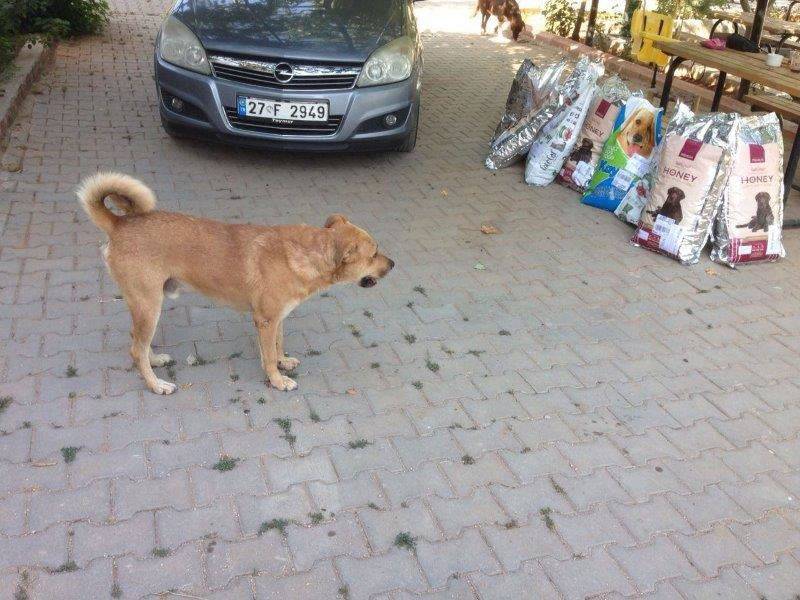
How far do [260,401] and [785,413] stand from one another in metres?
2.89

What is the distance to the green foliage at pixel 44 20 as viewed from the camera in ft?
26.6

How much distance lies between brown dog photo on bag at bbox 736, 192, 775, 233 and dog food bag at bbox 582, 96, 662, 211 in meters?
0.93

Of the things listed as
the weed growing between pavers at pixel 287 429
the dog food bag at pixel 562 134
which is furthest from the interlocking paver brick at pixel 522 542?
the dog food bag at pixel 562 134

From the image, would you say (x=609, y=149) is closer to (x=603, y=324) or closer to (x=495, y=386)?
(x=603, y=324)

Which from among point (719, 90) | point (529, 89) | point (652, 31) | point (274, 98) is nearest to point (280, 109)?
point (274, 98)

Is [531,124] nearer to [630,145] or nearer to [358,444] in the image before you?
[630,145]

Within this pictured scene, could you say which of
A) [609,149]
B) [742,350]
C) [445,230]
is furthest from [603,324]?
[609,149]

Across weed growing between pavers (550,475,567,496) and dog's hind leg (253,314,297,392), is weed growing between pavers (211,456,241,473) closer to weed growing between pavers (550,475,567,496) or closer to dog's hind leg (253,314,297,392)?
dog's hind leg (253,314,297,392)

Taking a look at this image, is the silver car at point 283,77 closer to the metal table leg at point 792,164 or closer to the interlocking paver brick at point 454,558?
the metal table leg at point 792,164

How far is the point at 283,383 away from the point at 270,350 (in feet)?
0.73

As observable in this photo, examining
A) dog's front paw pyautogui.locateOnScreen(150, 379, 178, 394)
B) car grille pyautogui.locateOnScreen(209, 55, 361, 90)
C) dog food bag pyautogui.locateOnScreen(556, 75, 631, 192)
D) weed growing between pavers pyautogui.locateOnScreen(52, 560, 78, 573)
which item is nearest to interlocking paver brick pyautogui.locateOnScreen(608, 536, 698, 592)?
weed growing between pavers pyautogui.locateOnScreen(52, 560, 78, 573)

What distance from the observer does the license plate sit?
5.86 m

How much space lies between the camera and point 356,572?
8.55 ft

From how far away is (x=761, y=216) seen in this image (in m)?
5.30
